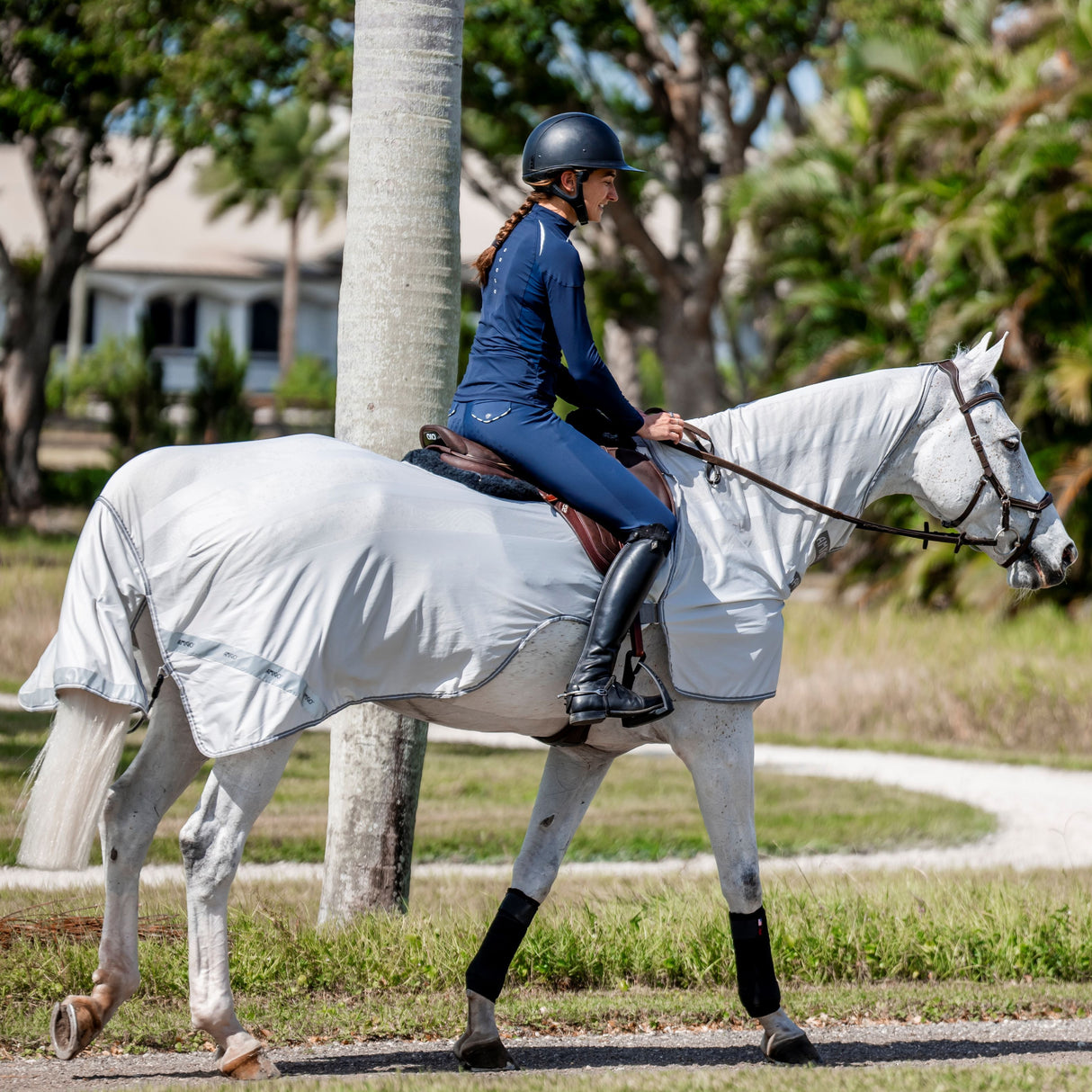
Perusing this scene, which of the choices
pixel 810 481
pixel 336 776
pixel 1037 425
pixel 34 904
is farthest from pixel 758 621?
pixel 1037 425

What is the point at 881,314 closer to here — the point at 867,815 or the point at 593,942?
the point at 867,815

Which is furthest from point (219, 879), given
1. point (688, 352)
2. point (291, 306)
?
point (291, 306)

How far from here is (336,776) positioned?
6.47m

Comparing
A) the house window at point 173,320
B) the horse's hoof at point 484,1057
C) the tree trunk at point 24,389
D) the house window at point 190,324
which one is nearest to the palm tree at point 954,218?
the horse's hoof at point 484,1057

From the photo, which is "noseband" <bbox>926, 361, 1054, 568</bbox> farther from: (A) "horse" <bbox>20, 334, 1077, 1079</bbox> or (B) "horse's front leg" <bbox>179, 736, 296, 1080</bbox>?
(B) "horse's front leg" <bbox>179, 736, 296, 1080</bbox>

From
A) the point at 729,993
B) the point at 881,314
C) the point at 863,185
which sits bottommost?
the point at 729,993

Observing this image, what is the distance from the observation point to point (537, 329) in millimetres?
4930

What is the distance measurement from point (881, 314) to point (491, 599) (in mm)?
15421

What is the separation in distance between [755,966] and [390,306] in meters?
3.13

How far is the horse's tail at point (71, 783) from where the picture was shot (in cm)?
440

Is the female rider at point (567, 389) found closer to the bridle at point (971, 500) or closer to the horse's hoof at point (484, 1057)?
the bridle at point (971, 500)

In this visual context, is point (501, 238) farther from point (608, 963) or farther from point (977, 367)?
point (608, 963)

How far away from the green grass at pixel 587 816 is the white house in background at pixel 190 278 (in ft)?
125

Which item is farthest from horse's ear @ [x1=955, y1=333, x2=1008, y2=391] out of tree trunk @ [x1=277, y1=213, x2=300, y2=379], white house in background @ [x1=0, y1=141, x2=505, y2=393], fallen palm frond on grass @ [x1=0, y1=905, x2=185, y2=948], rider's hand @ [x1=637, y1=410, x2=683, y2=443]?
tree trunk @ [x1=277, y1=213, x2=300, y2=379]
